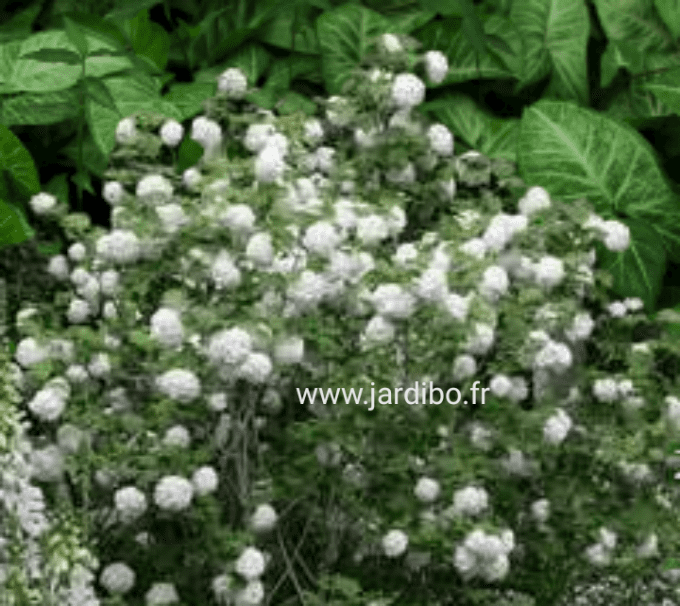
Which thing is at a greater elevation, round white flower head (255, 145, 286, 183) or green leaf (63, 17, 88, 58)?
round white flower head (255, 145, 286, 183)

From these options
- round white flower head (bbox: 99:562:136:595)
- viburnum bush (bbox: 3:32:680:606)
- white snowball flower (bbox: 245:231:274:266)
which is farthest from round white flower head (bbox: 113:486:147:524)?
white snowball flower (bbox: 245:231:274:266)

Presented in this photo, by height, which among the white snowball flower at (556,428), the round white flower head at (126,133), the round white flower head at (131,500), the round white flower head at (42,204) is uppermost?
the round white flower head at (126,133)

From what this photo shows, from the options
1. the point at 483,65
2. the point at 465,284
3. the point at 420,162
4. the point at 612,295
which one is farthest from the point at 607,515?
the point at 483,65

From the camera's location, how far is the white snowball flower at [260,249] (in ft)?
6.09

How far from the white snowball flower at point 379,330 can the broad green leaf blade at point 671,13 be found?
67.1 inches

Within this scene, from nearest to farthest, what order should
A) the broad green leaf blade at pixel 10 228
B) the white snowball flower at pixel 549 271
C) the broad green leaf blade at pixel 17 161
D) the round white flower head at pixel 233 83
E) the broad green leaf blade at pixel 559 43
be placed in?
the white snowball flower at pixel 549 271, the round white flower head at pixel 233 83, the broad green leaf blade at pixel 10 228, the broad green leaf blade at pixel 17 161, the broad green leaf blade at pixel 559 43

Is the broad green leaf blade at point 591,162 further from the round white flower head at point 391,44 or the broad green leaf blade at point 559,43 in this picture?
the round white flower head at point 391,44

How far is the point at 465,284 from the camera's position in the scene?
2.01 m

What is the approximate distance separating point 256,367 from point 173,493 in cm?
20

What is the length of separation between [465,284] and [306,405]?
1.10 ft

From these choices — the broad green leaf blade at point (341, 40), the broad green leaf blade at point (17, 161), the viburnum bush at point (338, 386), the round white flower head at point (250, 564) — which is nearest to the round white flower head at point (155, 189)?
the viburnum bush at point (338, 386)

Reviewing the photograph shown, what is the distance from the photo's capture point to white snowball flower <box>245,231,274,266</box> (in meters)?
1.86

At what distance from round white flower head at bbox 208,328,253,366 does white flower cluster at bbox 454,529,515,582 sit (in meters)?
0.42

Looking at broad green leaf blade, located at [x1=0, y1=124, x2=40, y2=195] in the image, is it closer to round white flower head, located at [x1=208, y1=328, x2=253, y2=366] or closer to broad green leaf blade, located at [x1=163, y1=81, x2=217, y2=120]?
broad green leaf blade, located at [x1=163, y1=81, x2=217, y2=120]
